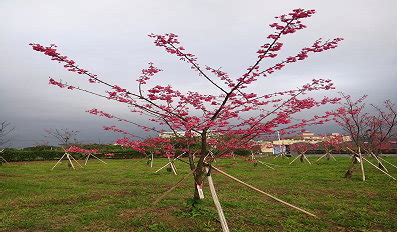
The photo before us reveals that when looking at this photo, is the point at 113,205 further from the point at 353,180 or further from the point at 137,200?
the point at 353,180

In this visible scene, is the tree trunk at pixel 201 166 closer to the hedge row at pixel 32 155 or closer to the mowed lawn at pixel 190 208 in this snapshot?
the mowed lawn at pixel 190 208

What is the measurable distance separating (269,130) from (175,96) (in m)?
1.64

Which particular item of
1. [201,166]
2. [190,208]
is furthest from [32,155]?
[201,166]

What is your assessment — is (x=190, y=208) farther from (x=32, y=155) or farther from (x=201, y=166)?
(x=32, y=155)

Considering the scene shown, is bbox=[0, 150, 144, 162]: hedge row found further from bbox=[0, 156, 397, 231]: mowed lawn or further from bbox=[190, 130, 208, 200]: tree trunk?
bbox=[190, 130, 208, 200]: tree trunk

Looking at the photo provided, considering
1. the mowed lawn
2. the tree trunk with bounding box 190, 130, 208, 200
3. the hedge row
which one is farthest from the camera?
the hedge row

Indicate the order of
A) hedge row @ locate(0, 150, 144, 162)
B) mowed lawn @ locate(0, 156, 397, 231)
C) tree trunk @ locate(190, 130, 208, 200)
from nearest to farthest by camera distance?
tree trunk @ locate(190, 130, 208, 200), mowed lawn @ locate(0, 156, 397, 231), hedge row @ locate(0, 150, 144, 162)

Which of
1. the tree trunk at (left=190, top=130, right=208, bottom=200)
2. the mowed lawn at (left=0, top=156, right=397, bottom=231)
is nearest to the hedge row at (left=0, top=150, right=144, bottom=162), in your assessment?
the mowed lawn at (left=0, top=156, right=397, bottom=231)

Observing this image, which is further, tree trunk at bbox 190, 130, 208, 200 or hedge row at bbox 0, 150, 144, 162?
hedge row at bbox 0, 150, 144, 162

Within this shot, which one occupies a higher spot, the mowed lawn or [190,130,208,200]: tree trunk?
[190,130,208,200]: tree trunk

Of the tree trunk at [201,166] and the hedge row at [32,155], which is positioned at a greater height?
the tree trunk at [201,166]

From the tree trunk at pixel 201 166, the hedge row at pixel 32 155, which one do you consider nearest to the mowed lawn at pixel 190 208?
the tree trunk at pixel 201 166

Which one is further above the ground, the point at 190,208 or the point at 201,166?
the point at 201,166

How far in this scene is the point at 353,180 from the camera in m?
11.2
